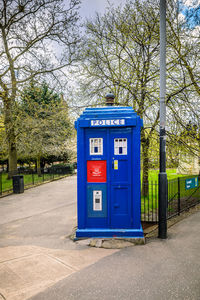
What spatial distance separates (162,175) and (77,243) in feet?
8.46

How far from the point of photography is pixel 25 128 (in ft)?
51.2

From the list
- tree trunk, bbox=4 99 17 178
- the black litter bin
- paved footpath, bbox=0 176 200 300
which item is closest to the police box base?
paved footpath, bbox=0 176 200 300

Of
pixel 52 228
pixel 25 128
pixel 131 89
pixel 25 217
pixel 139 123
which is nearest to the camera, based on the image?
pixel 139 123

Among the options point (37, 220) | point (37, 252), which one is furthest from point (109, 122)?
point (37, 220)

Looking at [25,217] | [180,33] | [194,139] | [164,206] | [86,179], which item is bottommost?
[25,217]

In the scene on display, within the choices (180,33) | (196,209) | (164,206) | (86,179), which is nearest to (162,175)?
(164,206)

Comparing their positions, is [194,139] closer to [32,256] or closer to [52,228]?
[52,228]

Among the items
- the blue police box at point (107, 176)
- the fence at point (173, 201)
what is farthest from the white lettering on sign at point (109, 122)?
the fence at point (173, 201)

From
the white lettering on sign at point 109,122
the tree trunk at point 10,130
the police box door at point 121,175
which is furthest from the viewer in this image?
the tree trunk at point 10,130

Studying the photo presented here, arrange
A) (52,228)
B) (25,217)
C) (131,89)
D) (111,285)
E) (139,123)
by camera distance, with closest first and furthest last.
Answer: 1. (111,285)
2. (139,123)
3. (52,228)
4. (25,217)
5. (131,89)

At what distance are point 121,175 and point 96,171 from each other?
0.60 m

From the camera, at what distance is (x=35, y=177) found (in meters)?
20.5

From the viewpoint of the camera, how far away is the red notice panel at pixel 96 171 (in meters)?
5.31

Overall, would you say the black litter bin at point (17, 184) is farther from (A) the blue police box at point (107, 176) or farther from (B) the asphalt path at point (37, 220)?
(A) the blue police box at point (107, 176)
